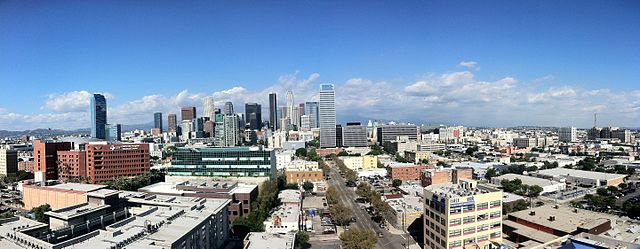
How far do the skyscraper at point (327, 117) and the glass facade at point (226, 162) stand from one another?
178ft

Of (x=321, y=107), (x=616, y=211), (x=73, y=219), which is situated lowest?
(x=616, y=211)

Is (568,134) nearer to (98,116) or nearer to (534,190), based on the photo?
(534,190)

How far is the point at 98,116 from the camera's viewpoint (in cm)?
11125

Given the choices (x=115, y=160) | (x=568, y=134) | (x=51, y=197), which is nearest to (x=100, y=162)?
(x=115, y=160)

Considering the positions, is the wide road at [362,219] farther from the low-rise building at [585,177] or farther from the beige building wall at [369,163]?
the low-rise building at [585,177]

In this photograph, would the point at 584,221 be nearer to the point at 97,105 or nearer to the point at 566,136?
the point at 566,136

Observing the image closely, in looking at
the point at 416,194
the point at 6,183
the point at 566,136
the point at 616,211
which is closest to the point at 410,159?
→ the point at 416,194

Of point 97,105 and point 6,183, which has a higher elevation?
point 97,105

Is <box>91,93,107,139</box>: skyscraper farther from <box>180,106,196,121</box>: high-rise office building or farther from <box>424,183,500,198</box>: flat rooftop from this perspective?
<box>424,183,500,198</box>: flat rooftop

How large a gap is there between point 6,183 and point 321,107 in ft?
Result: 200

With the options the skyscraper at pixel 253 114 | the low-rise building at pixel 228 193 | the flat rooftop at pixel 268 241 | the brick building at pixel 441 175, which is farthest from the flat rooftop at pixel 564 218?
the skyscraper at pixel 253 114

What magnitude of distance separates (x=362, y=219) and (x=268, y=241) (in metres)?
13.5

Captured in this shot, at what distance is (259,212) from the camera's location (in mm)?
26078

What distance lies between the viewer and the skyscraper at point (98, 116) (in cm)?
11094
